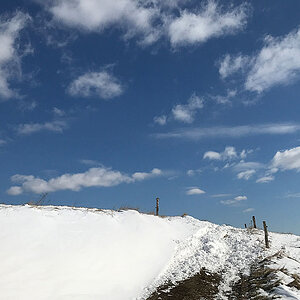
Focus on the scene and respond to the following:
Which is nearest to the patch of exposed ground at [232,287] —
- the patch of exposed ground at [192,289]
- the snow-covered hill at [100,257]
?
the patch of exposed ground at [192,289]

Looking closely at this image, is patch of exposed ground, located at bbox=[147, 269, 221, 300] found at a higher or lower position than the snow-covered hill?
lower

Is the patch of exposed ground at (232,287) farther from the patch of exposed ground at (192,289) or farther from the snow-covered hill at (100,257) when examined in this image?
the snow-covered hill at (100,257)

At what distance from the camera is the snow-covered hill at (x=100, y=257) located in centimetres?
1118

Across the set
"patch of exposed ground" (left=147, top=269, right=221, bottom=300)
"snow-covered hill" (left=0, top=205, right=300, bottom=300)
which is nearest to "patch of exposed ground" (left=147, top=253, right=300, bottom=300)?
"patch of exposed ground" (left=147, top=269, right=221, bottom=300)

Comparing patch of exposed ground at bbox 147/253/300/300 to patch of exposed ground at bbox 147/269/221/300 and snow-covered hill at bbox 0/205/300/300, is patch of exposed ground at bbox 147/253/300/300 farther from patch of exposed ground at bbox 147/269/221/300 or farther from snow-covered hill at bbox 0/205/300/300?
snow-covered hill at bbox 0/205/300/300

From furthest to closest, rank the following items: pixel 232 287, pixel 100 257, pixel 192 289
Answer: pixel 100 257 < pixel 232 287 < pixel 192 289

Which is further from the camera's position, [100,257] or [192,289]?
[100,257]

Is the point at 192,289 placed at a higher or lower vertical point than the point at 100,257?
lower

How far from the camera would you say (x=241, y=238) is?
78.1 feet

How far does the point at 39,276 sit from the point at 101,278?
2.83m

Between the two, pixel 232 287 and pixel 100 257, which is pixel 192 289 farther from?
pixel 100 257

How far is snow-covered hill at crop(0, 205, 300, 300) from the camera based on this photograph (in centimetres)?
1118

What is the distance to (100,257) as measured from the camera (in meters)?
14.0

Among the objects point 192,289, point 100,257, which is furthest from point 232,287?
point 100,257
